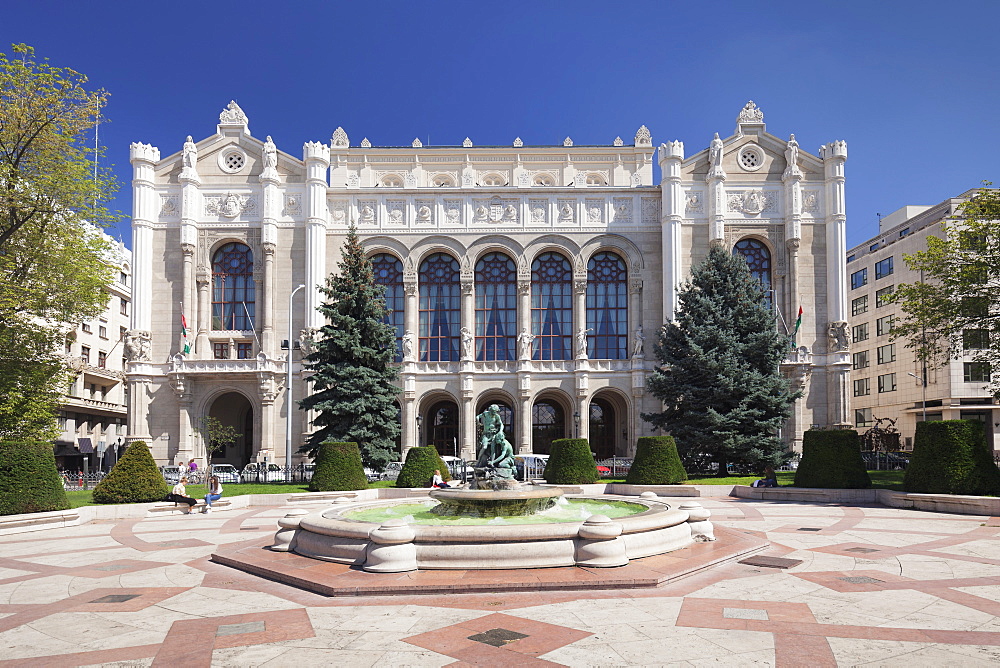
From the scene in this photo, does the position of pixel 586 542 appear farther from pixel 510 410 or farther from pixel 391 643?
pixel 510 410

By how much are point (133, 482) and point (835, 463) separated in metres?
23.2

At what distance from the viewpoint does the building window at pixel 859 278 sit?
227ft

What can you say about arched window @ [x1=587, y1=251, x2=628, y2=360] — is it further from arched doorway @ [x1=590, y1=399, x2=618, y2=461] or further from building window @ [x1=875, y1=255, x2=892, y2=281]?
building window @ [x1=875, y1=255, x2=892, y2=281]

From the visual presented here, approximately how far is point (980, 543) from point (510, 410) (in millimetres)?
39843

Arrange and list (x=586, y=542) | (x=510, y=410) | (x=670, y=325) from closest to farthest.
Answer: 1. (x=586, y=542)
2. (x=670, y=325)
3. (x=510, y=410)

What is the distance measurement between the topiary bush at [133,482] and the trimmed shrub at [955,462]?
942 inches

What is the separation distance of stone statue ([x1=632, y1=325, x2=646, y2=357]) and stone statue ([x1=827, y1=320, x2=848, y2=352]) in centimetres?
1204

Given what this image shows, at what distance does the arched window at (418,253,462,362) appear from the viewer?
5109 cm

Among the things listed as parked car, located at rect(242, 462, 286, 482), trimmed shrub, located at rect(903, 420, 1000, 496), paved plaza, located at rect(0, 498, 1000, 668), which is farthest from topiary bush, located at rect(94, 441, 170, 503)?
trimmed shrub, located at rect(903, 420, 1000, 496)

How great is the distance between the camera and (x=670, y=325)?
39156 millimetres

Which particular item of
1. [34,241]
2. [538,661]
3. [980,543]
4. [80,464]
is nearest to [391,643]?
[538,661]

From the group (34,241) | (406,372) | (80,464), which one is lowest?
(80,464)

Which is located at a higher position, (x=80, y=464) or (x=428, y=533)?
(x=428, y=533)

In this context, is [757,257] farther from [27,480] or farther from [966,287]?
[27,480]
